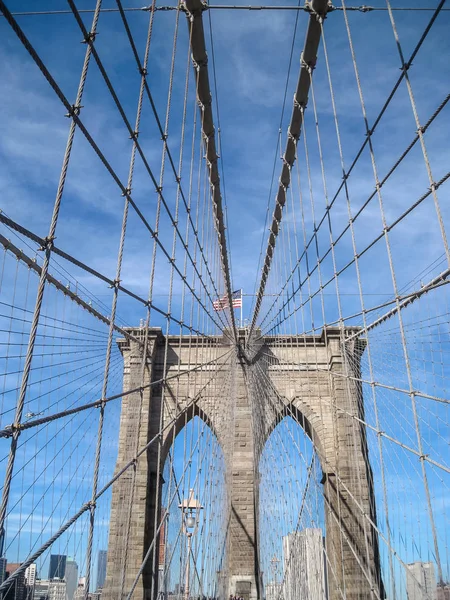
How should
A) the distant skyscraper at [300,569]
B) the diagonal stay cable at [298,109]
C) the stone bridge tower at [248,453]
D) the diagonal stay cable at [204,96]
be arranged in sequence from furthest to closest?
the stone bridge tower at [248,453] < the distant skyscraper at [300,569] < the diagonal stay cable at [204,96] < the diagonal stay cable at [298,109]

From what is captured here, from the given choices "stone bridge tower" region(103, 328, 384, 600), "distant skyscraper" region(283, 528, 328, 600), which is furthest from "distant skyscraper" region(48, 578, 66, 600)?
"distant skyscraper" region(283, 528, 328, 600)

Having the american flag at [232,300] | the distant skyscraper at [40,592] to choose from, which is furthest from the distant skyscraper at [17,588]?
the american flag at [232,300]

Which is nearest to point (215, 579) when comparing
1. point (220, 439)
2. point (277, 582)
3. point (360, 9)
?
point (277, 582)

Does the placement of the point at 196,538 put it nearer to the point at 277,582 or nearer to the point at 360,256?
the point at 277,582

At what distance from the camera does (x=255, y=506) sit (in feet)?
51.0

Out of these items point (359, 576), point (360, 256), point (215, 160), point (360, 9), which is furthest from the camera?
point (359, 576)

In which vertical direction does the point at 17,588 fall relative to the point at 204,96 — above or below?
below

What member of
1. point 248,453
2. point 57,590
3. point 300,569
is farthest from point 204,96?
point 57,590

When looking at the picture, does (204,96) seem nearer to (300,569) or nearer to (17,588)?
(17,588)

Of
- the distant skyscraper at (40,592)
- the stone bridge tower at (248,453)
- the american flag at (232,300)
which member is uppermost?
the american flag at (232,300)

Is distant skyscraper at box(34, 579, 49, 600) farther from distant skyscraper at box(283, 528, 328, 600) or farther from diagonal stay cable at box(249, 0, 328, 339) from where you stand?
diagonal stay cable at box(249, 0, 328, 339)

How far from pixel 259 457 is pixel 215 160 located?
9.37 metres

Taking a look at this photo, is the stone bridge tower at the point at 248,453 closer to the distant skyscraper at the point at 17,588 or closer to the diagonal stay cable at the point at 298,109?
the distant skyscraper at the point at 17,588

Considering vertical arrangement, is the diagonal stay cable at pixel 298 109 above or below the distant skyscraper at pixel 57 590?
above
